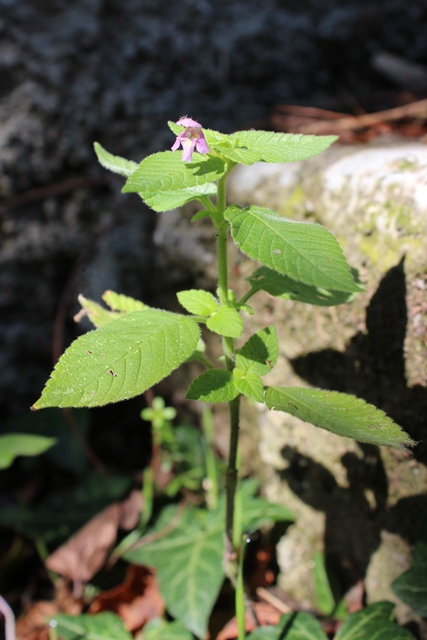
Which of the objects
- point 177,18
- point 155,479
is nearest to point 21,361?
point 155,479

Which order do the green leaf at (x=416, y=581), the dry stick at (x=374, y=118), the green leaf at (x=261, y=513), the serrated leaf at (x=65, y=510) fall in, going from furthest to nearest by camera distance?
1. the dry stick at (x=374, y=118)
2. the serrated leaf at (x=65, y=510)
3. the green leaf at (x=261, y=513)
4. the green leaf at (x=416, y=581)

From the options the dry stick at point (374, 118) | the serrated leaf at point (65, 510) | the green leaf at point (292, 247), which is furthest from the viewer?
the dry stick at point (374, 118)

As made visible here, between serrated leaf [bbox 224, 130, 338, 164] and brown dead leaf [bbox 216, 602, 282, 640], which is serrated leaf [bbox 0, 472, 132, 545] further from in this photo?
serrated leaf [bbox 224, 130, 338, 164]

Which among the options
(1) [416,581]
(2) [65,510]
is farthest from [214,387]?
(2) [65,510]

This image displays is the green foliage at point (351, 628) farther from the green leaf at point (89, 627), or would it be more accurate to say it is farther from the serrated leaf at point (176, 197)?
the serrated leaf at point (176, 197)

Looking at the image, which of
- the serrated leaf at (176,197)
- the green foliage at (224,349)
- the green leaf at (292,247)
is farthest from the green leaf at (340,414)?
the serrated leaf at (176,197)

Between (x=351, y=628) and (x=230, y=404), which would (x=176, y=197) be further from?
(x=351, y=628)

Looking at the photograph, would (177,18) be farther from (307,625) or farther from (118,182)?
(307,625)
